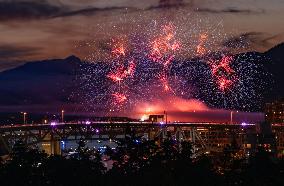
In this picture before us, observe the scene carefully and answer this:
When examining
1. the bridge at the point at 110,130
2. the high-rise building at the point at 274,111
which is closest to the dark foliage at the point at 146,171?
the bridge at the point at 110,130

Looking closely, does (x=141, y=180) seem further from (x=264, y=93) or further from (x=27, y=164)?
(x=264, y=93)

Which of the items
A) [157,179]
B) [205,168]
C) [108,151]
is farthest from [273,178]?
[108,151]

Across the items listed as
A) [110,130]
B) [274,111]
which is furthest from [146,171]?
[274,111]

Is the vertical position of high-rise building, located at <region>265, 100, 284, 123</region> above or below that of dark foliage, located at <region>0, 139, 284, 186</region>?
above

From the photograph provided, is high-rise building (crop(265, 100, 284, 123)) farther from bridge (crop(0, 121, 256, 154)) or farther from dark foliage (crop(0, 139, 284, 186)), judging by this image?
dark foliage (crop(0, 139, 284, 186))

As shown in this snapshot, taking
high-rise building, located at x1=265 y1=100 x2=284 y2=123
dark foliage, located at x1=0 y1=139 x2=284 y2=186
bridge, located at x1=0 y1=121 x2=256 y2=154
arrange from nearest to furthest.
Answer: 1. dark foliage, located at x1=0 y1=139 x2=284 y2=186
2. bridge, located at x1=0 y1=121 x2=256 y2=154
3. high-rise building, located at x1=265 y1=100 x2=284 y2=123

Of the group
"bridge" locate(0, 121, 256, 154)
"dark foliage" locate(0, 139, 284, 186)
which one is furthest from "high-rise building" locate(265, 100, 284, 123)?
"dark foliage" locate(0, 139, 284, 186)

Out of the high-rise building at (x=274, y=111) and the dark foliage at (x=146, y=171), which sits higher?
the high-rise building at (x=274, y=111)

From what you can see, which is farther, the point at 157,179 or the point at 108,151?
the point at 108,151

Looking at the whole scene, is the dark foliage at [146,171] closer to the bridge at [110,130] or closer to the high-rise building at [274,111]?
the bridge at [110,130]

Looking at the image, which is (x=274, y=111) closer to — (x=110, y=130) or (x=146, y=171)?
→ (x=110, y=130)

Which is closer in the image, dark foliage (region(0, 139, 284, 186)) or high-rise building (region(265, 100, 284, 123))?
dark foliage (region(0, 139, 284, 186))
